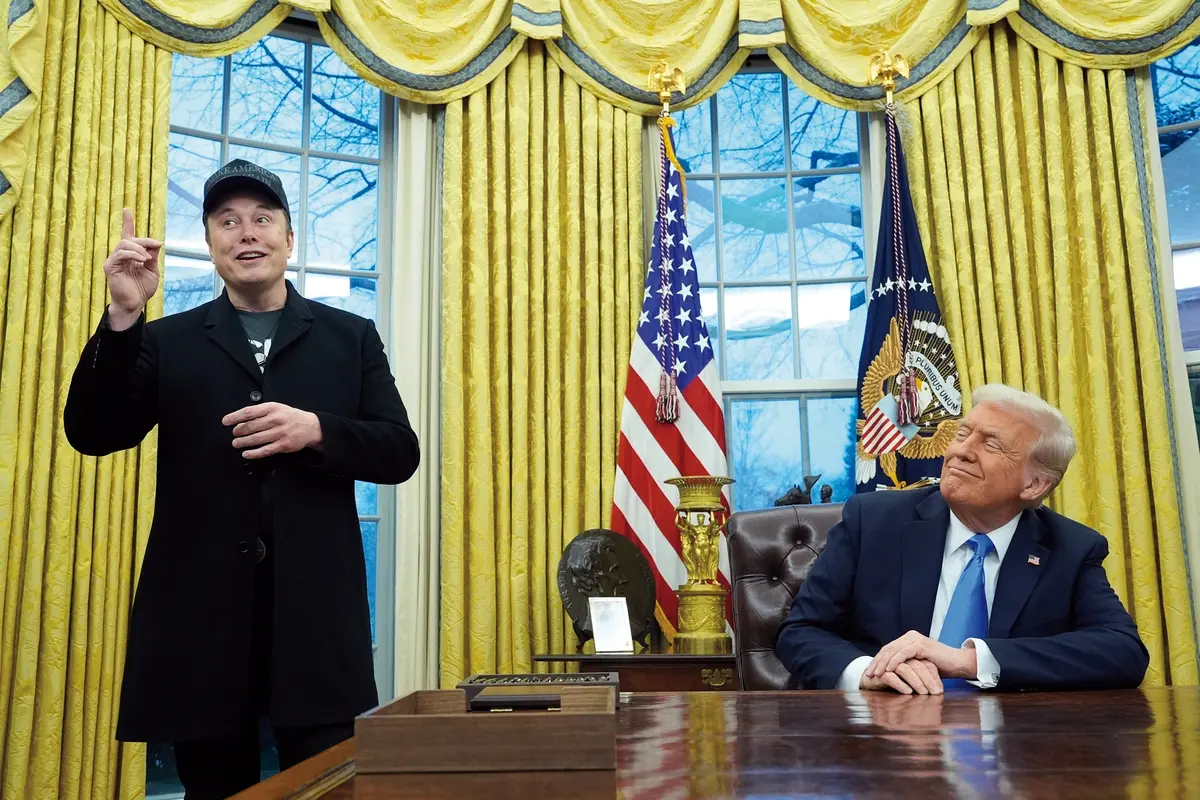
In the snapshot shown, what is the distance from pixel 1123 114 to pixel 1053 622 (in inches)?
108

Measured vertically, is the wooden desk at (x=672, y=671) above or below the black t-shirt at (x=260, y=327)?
below

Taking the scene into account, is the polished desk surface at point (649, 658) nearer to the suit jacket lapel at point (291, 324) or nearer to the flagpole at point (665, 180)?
the flagpole at point (665, 180)

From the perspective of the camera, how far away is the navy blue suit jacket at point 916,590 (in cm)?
179

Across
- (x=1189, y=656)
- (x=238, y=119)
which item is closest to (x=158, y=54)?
(x=238, y=119)

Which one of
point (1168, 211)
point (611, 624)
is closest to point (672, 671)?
point (611, 624)

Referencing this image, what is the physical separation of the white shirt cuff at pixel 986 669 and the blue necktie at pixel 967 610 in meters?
0.28

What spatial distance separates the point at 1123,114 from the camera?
154 inches

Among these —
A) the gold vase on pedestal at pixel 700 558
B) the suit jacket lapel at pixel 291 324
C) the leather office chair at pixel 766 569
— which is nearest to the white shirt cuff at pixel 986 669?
the leather office chair at pixel 766 569

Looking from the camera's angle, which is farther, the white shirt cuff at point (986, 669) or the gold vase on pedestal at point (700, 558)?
the gold vase on pedestal at point (700, 558)

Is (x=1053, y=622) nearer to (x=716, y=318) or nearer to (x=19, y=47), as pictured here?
(x=716, y=318)

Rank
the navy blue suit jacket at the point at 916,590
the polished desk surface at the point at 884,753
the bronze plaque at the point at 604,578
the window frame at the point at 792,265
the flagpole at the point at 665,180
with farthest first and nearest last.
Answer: the window frame at the point at 792,265, the flagpole at the point at 665,180, the bronze plaque at the point at 604,578, the navy blue suit jacket at the point at 916,590, the polished desk surface at the point at 884,753

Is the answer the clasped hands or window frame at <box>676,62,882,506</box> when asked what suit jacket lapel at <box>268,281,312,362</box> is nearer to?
the clasped hands

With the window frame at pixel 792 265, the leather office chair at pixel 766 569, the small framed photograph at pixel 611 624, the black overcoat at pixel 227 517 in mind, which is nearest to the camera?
the black overcoat at pixel 227 517

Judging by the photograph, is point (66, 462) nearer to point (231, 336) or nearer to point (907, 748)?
point (231, 336)
